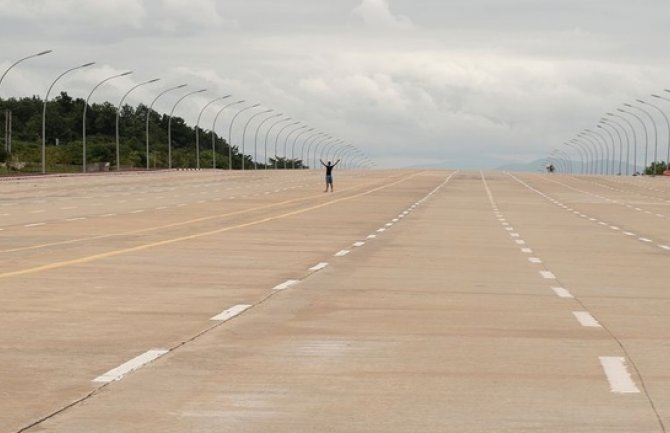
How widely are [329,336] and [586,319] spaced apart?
3.02 metres

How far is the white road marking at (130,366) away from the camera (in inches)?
378

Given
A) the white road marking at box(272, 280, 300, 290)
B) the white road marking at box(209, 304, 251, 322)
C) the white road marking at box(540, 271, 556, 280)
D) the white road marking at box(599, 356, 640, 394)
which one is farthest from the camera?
the white road marking at box(540, 271, 556, 280)

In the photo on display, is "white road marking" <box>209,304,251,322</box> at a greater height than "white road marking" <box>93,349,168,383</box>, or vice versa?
"white road marking" <box>93,349,168,383</box>

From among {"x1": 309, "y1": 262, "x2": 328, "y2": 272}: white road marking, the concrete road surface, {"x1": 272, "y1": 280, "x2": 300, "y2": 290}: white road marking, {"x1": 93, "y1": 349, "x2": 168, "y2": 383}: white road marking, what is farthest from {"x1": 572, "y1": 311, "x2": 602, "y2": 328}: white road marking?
{"x1": 309, "y1": 262, "x2": 328, "y2": 272}: white road marking

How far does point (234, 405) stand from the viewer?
8.59 metres

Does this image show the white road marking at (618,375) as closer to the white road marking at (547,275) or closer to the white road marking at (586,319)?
the white road marking at (586,319)

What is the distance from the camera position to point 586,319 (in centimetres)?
1388

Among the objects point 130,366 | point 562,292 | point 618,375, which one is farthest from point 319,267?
point 618,375

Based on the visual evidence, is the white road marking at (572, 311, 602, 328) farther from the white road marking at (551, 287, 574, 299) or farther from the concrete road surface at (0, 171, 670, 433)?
the white road marking at (551, 287, 574, 299)

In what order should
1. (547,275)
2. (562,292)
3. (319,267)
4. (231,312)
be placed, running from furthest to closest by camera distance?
(319,267)
(547,275)
(562,292)
(231,312)

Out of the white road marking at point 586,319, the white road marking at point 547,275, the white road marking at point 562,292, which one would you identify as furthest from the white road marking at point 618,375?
the white road marking at point 547,275

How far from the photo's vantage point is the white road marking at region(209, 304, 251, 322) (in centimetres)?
1355

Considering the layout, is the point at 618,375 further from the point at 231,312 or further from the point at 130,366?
the point at 231,312

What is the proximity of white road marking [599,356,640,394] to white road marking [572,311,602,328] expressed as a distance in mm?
2404
